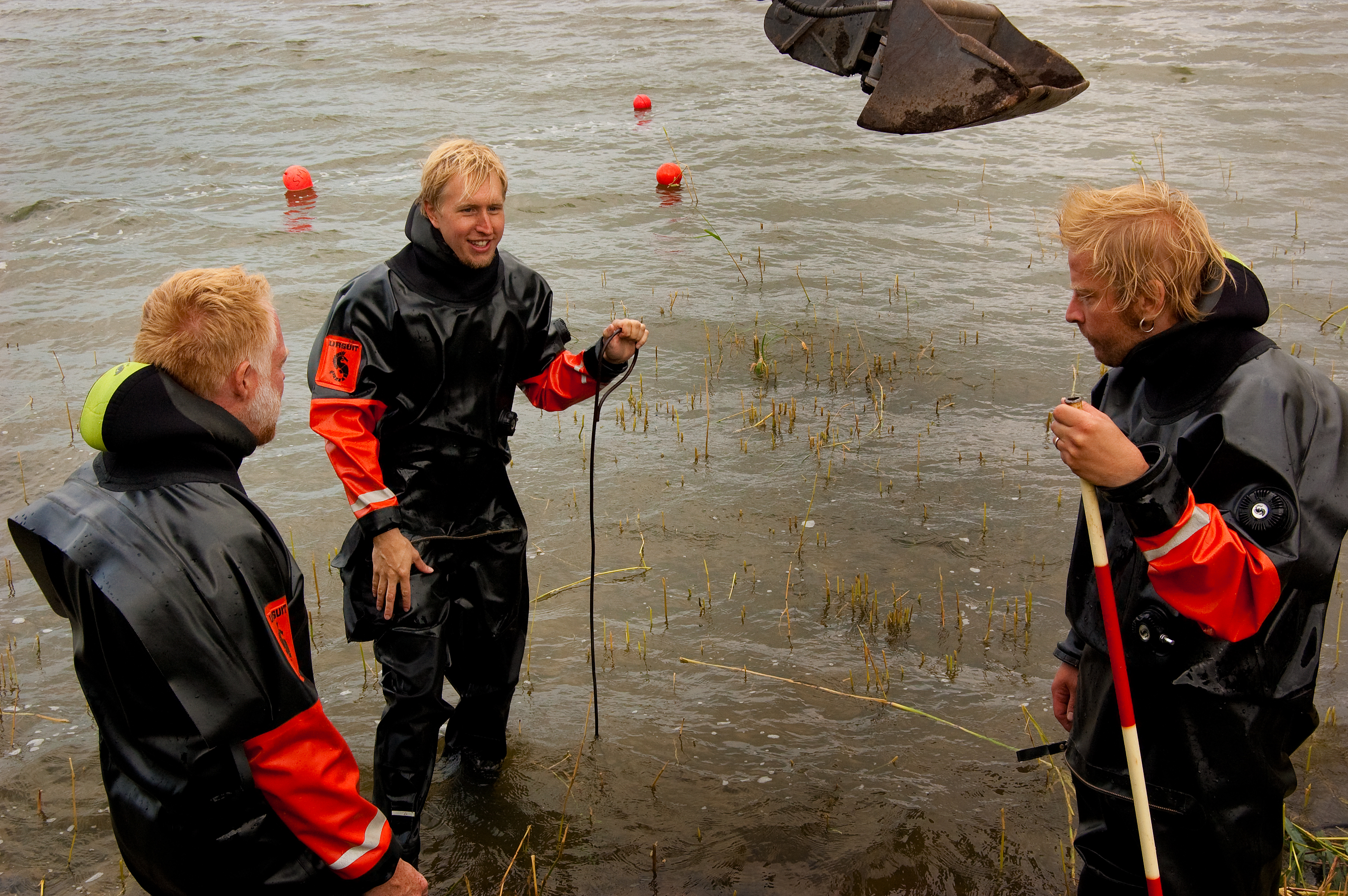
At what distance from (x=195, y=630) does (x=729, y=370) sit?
6.71 m

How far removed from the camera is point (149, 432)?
2.43m

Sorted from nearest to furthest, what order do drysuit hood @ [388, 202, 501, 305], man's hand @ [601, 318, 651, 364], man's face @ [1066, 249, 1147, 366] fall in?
man's face @ [1066, 249, 1147, 366]
drysuit hood @ [388, 202, 501, 305]
man's hand @ [601, 318, 651, 364]

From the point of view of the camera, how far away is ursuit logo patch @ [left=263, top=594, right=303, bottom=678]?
8.14ft

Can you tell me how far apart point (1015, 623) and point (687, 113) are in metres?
12.6

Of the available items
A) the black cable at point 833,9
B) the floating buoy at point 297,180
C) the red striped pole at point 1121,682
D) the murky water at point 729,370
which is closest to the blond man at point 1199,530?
the red striped pole at point 1121,682

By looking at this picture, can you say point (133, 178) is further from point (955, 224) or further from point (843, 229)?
point (955, 224)

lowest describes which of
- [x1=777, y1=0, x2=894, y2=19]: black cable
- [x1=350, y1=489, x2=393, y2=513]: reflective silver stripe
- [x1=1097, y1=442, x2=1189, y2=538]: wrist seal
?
[x1=350, y1=489, x2=393, y2=513]: reflective silver stripe

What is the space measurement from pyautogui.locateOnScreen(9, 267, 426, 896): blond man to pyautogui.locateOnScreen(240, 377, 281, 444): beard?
0.02m

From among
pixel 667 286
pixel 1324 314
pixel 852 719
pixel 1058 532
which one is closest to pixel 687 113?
pixel 667 286

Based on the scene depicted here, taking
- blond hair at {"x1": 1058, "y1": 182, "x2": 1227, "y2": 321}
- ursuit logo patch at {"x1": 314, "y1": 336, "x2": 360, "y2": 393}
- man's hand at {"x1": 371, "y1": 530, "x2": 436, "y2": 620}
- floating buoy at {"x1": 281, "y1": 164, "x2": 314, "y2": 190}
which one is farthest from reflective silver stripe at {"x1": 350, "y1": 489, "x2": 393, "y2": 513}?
floating buoy at {"x1": 281, "y1": 164, "x2": 314, "y2": 190}

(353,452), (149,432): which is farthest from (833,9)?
(149,432)

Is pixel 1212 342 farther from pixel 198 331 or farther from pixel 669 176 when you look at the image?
pixel 669 176

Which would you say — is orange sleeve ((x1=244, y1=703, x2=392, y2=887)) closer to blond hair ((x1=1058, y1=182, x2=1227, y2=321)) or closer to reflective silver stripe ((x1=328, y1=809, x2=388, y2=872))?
reflective silver stripe ((x1=328, y1=809, x2=388, y2=872))

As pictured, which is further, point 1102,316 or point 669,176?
point 669,176
